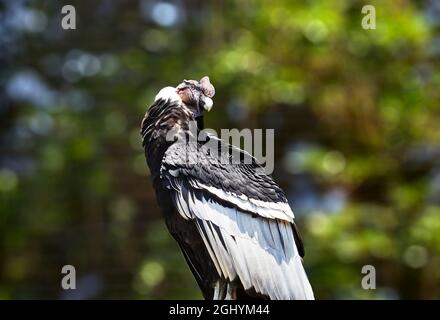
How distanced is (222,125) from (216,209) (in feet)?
6.75

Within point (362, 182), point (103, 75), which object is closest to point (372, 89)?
point (362, 182)

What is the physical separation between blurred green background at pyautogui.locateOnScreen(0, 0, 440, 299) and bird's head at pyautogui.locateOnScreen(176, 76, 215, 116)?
207 cm

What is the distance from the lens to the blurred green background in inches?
130

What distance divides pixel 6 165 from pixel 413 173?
185cm

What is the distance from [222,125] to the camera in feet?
10.3

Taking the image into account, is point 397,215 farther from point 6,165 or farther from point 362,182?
point 6,165

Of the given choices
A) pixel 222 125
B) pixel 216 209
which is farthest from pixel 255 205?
pixel 222 125

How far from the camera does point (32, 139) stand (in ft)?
12.2

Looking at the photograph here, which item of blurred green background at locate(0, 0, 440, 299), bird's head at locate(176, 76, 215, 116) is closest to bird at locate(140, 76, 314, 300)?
bird's head at locate(176, 76, 215, 116)

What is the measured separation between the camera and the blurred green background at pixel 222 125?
331cm

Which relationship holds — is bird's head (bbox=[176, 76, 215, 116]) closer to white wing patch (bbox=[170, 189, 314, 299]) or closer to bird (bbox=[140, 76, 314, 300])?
bird (bbox=[140, 76, 314, 300])

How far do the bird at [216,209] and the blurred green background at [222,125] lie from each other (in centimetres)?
205

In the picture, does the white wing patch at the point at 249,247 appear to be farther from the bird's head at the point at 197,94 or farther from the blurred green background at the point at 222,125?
the blurred green background at the point at 222,125

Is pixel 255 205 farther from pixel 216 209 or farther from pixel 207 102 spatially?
pixel 207 102
